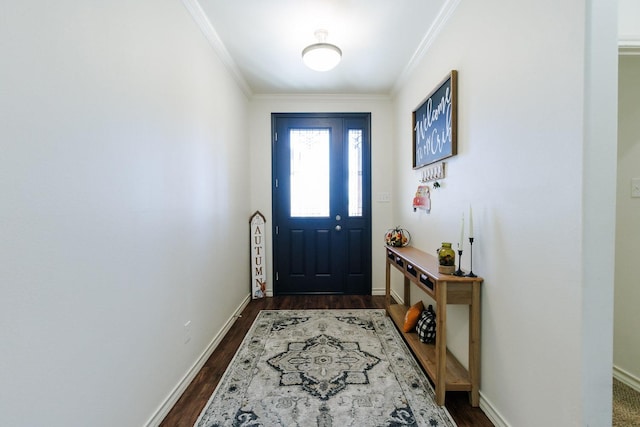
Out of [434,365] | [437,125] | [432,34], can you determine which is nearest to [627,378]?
[434,365]

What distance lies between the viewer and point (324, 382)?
75.3 inches

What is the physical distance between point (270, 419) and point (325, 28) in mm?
2837

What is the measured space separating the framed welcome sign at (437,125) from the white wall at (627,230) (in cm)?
104

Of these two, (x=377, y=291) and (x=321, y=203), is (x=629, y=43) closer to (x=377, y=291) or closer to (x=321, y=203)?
(x=321, y=203)

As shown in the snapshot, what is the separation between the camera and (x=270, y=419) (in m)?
1.58

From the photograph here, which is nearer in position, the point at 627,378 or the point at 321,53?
the point at 627,378

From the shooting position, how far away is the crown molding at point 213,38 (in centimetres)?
200

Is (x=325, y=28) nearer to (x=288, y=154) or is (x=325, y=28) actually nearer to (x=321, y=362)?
(x=288, y=154)

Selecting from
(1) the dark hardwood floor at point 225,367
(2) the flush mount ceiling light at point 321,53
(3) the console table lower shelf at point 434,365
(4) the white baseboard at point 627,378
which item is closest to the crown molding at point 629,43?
(2) the flush mount ceiling light at point 321,53

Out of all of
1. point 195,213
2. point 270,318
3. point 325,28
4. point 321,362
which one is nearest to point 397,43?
point 325,28

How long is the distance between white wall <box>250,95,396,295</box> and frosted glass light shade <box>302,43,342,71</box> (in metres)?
1.30

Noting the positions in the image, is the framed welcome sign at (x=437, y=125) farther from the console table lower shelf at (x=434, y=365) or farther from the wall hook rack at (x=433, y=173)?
the console table lower shelf at (x=434, y=365)

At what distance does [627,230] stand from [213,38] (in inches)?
135

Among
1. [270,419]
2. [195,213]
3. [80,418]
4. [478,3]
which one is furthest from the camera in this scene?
[195,213]
